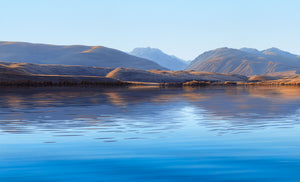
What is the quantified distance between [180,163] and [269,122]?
11.9 meters

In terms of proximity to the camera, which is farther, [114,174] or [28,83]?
[28,83]

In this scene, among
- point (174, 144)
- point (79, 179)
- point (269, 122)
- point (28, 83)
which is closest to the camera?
point (79, 179)

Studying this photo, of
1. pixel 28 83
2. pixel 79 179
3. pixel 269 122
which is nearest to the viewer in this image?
pixel 79 179

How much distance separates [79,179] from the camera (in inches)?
419

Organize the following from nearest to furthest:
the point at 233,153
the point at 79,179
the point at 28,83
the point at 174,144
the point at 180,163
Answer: the point at 79,179
the point at 180,163
the point at 233,153
the point at 174,144
the point at 28,83

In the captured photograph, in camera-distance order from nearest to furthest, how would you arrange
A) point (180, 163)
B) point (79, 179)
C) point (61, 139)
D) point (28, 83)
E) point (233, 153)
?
point (79, 179) < point (180, 163) < point (233, 153) < point (61, 139) < point (28, 83)

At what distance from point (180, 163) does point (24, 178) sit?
14.3 feet

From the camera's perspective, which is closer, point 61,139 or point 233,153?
point 233,153

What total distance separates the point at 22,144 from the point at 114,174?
591 centimetres

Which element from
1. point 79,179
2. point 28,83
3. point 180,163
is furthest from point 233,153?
point 28,83

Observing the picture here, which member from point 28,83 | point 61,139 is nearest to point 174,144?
point 61,139

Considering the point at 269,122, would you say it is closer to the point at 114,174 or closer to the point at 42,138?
the point at 42,138

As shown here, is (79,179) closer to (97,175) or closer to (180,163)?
(97,175)

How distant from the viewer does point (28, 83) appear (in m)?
109
